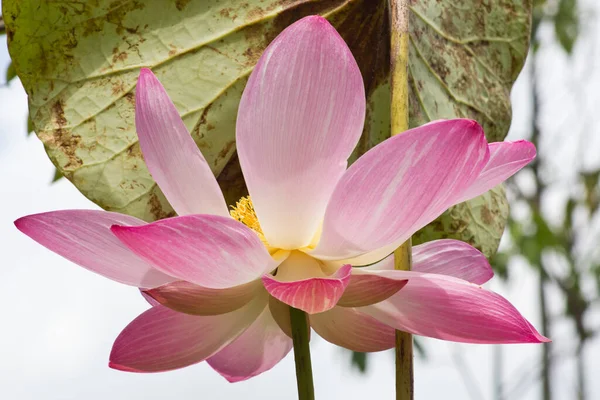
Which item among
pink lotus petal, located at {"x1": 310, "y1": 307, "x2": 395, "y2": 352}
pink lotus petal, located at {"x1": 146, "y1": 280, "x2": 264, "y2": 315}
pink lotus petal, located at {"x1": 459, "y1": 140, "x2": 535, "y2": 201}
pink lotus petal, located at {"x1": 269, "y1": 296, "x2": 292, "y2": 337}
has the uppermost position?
pink lotus petal, located at {"x1": 459, "y1": 140, "x2": 535, "y2": 201}

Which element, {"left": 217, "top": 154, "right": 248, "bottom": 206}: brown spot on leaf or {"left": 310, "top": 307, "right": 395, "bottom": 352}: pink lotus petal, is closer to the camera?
{"left": 310, "top": 307, "right": 395, "bottom": 352}: pink lotus petal

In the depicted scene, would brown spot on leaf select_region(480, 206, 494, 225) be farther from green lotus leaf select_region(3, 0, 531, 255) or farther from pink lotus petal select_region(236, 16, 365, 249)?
pink lotus petal select_region(236, 16, 365, 249)

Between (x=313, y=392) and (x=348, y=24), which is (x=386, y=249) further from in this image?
(x=348, y=24)

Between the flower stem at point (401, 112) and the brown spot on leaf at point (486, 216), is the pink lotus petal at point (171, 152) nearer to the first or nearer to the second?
the flower stem at point (401, 112)

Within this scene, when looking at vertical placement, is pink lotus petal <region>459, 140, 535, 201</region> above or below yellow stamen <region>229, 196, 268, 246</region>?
above

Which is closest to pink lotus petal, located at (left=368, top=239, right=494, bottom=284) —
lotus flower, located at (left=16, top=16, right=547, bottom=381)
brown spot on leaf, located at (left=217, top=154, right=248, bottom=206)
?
lotus flower, located at (left=16, top=16, right=547, bottom=381)

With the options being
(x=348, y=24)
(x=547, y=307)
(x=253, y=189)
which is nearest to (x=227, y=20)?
(x=348, y=24)
